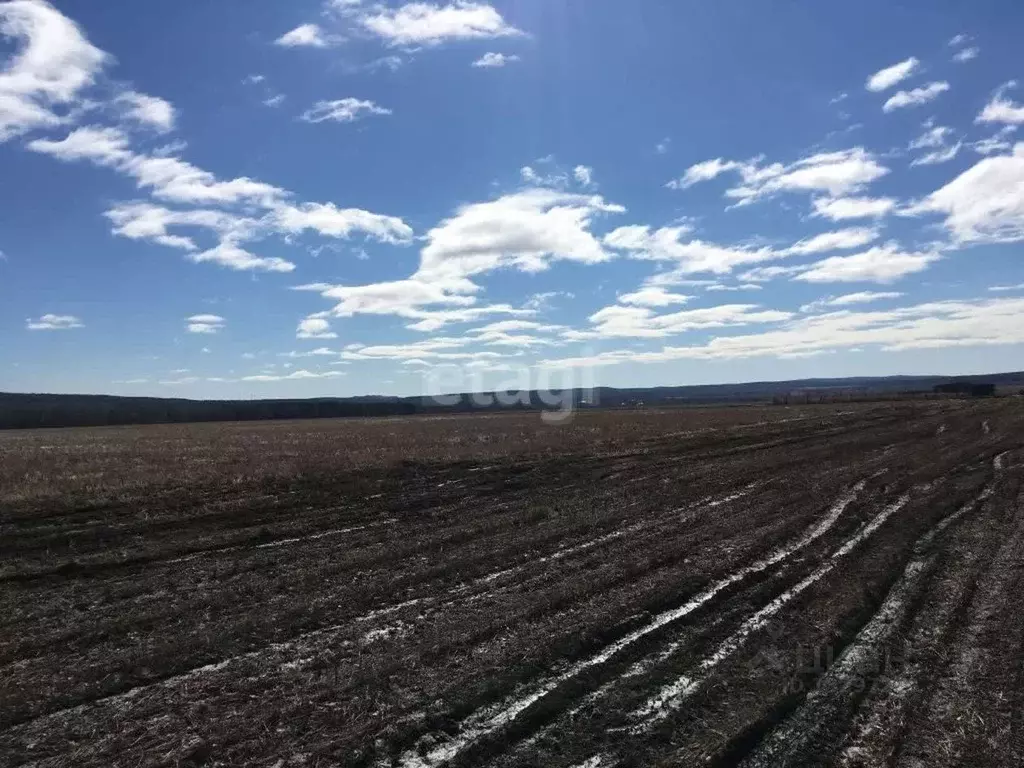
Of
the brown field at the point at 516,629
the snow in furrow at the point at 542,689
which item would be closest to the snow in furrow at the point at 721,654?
the brown field at the point at 516,629

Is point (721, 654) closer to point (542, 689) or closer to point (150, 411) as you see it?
point (542, 689)

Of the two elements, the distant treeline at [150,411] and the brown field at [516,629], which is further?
the distant treeline at [150,411]

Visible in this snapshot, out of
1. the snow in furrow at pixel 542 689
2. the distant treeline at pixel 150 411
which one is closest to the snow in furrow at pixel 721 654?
the snow in furrow at pixel 542 689

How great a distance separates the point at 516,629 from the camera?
6.84 m

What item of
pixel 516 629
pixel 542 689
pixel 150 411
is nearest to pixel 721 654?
pixel 542 689

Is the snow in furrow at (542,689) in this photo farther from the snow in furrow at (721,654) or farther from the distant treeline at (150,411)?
the distant treeline at (150,411)

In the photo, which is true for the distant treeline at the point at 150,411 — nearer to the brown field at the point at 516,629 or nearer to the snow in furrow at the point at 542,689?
the brown field at the point at 516,629

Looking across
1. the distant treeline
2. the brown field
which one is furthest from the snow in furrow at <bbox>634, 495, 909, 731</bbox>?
the distant treeline

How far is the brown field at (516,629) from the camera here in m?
4.75

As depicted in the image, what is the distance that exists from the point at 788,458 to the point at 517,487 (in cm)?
944

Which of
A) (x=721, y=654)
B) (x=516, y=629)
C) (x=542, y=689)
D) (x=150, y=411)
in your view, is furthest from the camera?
(x=150, y=411)

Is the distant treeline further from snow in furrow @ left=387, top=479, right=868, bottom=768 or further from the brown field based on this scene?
snow in furrow @ left=387, top=479, right=868, bottom=768

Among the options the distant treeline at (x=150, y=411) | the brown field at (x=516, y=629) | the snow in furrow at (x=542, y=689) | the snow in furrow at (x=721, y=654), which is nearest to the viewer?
the snow in furrow at (x=542, y=689)

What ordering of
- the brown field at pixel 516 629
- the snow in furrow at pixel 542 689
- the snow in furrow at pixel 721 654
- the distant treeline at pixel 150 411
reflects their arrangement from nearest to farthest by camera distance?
the snow in furrow at pixel 542 689, the brown field at pixel 516 629, the snow in furrow at pixel 721 654, the distant treeline at pixel 150 411
